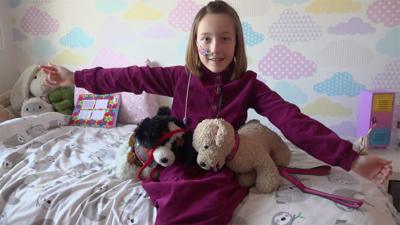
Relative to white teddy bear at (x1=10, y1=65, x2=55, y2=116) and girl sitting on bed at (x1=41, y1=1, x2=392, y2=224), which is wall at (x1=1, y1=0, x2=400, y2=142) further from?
girl sitting on bed at (x1=41, y1=1, x2=392, y2=224)

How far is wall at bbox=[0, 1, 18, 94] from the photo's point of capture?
6.88 ft

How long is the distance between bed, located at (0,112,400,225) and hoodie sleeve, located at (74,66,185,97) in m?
0.28

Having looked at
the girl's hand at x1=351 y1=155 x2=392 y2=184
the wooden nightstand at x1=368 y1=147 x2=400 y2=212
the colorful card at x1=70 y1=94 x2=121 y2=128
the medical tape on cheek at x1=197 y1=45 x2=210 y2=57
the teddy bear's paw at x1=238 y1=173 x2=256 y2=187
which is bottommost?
the wooden nightstand at x1=368 y1=147 x2=400 y2=212

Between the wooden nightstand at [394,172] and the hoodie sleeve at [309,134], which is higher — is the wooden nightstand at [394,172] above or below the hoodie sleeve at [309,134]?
below

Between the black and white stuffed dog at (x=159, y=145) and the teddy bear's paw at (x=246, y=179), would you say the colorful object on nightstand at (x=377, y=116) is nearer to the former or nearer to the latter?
the teddy bear's paw at (x=246, y=179)

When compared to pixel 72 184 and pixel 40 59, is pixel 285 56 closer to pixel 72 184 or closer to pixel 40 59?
pixel 72 184

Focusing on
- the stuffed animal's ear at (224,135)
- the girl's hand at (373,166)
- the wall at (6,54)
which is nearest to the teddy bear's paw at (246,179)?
the stuffed animal's ear at (224,135)

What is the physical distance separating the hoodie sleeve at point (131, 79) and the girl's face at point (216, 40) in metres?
0.14

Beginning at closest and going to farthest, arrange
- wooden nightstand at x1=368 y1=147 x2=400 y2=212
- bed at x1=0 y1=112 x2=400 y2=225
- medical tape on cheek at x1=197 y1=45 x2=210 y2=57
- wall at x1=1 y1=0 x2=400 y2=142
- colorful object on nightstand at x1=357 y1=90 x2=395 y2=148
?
bed at x1=0 y1=112 x2=400 y2=225 < medical tape on cheek at x1=197 y1=45 x2=210 y2=57 < wooden nightstand at x1=368 y1=147 x2=400 y2=212 < colorful object on nightstand at x1=357 y1=90 x2=395 y2=148 < wall at x1=1 y1=0 x2=400 y2=142

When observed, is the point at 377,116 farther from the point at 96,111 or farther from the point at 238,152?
the point at 96,111

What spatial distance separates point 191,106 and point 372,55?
1.00 metres

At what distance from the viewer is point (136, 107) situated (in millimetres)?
1866

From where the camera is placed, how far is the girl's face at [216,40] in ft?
3.48

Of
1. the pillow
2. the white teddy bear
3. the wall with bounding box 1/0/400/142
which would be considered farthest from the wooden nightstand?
the white teddy bear
